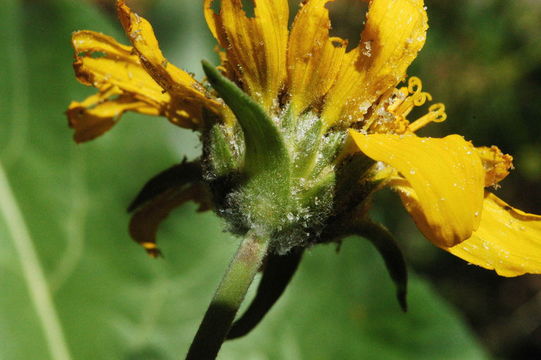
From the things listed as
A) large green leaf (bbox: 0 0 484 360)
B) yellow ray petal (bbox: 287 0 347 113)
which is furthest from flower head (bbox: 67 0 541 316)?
large green leaf (bbox: 0 0 484 360)

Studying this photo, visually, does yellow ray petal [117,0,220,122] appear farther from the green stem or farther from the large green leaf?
the large green leaf

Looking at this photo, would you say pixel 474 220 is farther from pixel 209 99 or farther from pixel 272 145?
pixel 209 99

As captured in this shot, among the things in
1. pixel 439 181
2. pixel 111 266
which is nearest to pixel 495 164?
pixel 439 181

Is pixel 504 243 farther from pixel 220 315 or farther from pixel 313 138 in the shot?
pixel 220 315

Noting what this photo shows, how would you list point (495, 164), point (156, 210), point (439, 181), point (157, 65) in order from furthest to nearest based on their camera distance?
1. point (156, 210)
2. point (495, 164)
3. point (157, 65)
4. point (439, 181)

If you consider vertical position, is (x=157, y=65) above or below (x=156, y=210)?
above

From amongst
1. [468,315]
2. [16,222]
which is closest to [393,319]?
[468,315]

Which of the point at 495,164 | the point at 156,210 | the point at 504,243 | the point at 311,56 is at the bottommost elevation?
the point at 504,243

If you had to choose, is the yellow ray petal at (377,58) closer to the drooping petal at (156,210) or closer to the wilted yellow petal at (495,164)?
the wilted yellow petal at (495,164)
